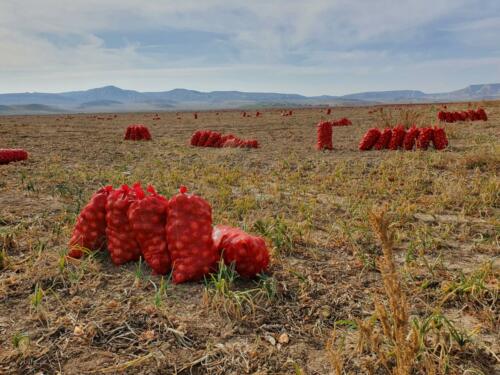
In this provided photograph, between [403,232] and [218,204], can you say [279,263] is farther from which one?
[218,204]

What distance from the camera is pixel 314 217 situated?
4.76 m

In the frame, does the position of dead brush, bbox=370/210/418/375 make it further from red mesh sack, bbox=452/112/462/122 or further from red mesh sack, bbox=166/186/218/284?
red mesh sack, bbox=452/112/462/122

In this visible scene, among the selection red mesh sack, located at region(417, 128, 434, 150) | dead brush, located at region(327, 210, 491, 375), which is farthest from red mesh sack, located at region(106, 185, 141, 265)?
red mesh sack, located at region(417, 128, 434, 150)

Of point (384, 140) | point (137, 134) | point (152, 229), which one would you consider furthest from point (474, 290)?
point (137, 134)

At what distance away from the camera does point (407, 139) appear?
30.1 feet

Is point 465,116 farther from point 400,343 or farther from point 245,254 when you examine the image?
point 400,343

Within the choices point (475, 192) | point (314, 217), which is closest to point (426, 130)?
point (475, 192)

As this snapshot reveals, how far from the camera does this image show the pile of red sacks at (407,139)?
9.01 metres

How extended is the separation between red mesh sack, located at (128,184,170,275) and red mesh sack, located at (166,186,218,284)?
0.30ft

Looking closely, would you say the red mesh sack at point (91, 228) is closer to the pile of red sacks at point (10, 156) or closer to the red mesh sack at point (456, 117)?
the pile of red sacks at point (10, 156)

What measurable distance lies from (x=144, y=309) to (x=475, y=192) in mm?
4640

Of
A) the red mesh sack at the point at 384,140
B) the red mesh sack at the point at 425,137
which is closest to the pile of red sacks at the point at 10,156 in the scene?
the red mesh sack at the point at 384,140

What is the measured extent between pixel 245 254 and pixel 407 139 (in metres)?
7.27

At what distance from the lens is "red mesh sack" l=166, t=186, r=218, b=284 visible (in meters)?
2.99
